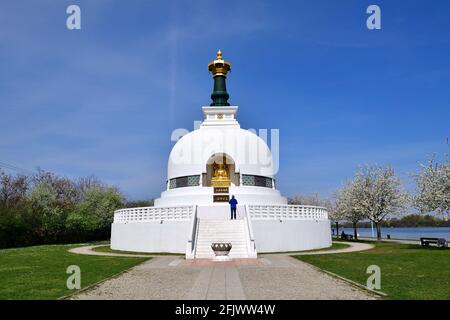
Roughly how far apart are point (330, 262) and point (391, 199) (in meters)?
19.9

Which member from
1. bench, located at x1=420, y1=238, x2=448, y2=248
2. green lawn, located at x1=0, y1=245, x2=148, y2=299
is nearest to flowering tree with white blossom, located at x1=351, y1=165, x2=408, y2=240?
bench, located at x1=420, y1=238, x2=448, y2=248

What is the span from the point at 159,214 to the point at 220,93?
18.2 metres

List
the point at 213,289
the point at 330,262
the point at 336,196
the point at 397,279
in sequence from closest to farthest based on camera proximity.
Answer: the point at 213,289
the point at 397,279
the point at 330,262
the point at 336,196

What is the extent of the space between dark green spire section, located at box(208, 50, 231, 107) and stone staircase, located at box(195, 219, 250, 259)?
1762 cm

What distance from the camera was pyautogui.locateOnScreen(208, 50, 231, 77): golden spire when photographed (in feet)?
130

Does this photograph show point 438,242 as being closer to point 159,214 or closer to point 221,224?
point 221,224

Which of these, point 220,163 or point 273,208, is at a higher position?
point 220,163

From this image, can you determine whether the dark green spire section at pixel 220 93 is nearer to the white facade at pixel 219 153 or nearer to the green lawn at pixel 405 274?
the white facade at pixel 219 153

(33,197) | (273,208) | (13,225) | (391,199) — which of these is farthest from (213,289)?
(33,197)

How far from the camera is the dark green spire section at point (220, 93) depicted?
127 ft
